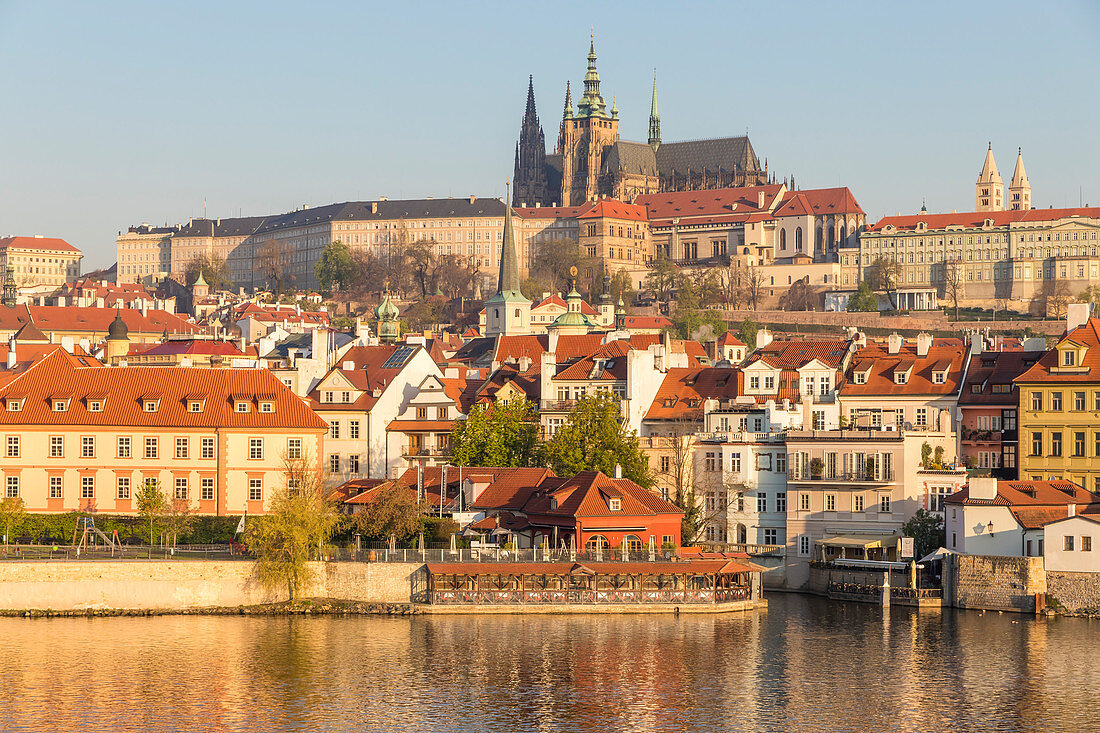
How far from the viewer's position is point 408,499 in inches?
2581

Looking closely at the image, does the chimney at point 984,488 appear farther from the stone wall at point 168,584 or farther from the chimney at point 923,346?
the stone wall at point 168,584

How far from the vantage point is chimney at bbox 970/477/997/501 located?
63.3 meters

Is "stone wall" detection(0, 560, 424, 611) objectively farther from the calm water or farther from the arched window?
the arched window

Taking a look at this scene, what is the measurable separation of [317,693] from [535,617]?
13983 millimetres

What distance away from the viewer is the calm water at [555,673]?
1769 inches

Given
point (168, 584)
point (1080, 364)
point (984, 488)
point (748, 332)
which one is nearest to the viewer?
point (168, 584)

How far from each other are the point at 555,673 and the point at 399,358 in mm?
37029

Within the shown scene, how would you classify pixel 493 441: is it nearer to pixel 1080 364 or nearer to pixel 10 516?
pixel 10 516

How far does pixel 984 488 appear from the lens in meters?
63.3

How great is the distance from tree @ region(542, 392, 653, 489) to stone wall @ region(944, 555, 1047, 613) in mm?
13732

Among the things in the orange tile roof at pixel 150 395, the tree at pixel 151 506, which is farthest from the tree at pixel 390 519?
Result: the orange tile roof at pixel 150 395

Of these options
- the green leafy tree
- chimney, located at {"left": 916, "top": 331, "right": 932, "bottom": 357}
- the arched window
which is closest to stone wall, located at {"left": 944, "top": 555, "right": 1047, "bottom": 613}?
the arched window

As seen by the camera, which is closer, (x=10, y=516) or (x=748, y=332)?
A: (x=10, y=516)

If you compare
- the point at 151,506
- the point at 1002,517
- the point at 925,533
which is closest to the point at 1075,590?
the point at 1002,517
